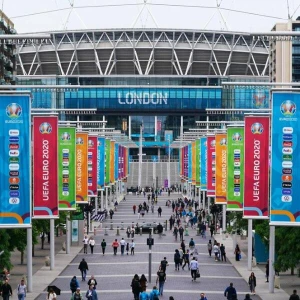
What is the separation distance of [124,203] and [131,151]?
78094 millimetres

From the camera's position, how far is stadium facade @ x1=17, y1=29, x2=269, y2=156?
7008 inches

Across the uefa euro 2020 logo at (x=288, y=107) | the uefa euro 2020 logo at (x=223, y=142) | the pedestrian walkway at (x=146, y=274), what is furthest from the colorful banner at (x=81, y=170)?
the uefa euro 2020 logo at (x=288, y=107)

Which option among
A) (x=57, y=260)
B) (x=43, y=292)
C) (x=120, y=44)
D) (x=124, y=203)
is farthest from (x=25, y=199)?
(x=120, y=44)

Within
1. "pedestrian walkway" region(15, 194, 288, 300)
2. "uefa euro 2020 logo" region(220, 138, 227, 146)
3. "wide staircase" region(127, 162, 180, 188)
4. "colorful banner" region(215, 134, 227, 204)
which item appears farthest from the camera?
"wide staircase" region(127, 162, 180, 188)

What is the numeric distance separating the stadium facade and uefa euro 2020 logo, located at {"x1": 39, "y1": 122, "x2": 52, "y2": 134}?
437ft

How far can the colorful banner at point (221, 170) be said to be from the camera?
2160 inches

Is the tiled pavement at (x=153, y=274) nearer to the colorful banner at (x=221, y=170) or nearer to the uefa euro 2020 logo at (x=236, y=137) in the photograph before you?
the colorful banner at (x=221, y=170)

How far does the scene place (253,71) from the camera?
19138 cm

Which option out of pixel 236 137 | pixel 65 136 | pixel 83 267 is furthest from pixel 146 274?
pixel 236 137

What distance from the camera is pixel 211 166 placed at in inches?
2496

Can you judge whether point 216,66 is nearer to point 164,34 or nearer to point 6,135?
point 164,34

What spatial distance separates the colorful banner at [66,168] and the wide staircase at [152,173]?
10161 centimetres

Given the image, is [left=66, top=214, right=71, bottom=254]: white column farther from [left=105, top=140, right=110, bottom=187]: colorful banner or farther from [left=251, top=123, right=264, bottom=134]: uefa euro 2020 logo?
[left=105, top=140, right=110, bottom=187]: colorful banner

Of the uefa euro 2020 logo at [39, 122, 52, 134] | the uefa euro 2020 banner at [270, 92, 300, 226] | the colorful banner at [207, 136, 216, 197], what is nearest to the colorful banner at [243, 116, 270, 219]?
the uefa euro 2020 banner at [270, 92, 300, 226]
